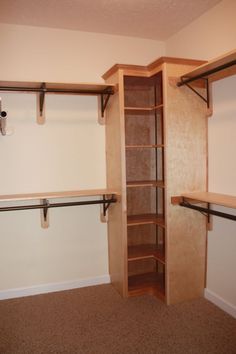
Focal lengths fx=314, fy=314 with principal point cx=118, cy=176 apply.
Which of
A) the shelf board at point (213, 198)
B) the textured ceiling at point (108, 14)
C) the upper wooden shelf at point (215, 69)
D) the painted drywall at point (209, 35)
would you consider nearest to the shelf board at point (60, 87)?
the textured ceiling at point (108, 14)

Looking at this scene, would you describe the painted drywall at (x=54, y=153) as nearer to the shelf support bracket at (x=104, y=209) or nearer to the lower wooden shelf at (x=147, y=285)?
the shelf support bracket at (x=104, y=209)

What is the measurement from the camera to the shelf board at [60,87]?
278 centimetres

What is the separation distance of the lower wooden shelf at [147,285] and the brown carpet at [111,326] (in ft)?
0.24

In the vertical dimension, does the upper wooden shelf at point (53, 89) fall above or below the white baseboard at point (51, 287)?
above

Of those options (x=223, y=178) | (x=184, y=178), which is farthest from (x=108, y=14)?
(x=223, y=178)

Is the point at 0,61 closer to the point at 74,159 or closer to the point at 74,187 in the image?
the point at 74,159

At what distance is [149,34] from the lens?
10.9 ft

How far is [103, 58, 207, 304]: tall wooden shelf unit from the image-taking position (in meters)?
2.81

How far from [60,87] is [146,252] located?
1827 millimetres

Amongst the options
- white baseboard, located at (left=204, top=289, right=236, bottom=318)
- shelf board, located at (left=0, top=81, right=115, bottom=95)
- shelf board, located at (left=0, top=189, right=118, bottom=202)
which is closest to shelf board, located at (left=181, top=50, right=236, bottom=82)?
shelf board, located at (left=0, top=81, right=115, bottom=95)

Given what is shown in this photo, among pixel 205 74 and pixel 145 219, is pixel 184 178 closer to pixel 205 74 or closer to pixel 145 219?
pixel 145 219

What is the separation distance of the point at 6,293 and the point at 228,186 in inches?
91.5

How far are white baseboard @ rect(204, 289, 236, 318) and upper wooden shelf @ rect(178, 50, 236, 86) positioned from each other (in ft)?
6.34

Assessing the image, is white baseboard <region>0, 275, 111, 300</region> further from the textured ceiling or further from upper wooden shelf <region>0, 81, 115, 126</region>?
the textured ceiling
